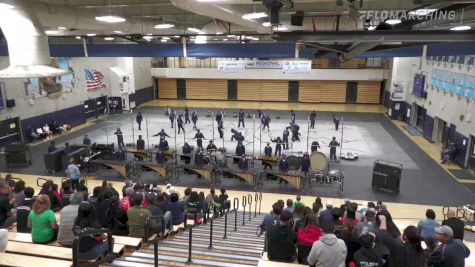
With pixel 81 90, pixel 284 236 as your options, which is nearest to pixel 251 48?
pixel 284 236

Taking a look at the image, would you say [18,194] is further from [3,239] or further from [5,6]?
[3,239]

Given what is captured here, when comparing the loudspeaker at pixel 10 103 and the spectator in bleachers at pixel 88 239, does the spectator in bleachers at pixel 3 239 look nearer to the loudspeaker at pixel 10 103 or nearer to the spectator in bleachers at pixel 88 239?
the spectator in bleachers at pixel 88 239

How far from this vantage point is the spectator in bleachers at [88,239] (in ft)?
16.7

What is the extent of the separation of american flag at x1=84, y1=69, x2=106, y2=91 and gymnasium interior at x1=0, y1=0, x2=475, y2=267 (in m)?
0.22

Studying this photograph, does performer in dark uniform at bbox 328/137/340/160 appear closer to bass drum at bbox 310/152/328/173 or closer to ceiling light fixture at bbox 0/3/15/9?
bass drum at bbox 310/152/328/173

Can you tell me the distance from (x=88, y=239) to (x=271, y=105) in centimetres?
3359

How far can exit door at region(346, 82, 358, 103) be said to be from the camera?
38156 millimetres

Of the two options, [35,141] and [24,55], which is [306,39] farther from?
[35,141]

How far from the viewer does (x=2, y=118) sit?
21.8 m

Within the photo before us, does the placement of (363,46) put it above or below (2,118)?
above

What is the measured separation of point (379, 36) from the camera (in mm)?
5473

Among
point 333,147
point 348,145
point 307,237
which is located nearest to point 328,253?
point 307,237

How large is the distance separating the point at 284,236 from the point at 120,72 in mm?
31289

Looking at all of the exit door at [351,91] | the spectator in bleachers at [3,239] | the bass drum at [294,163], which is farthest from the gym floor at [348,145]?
the spectator in bleachers at [3,239]
